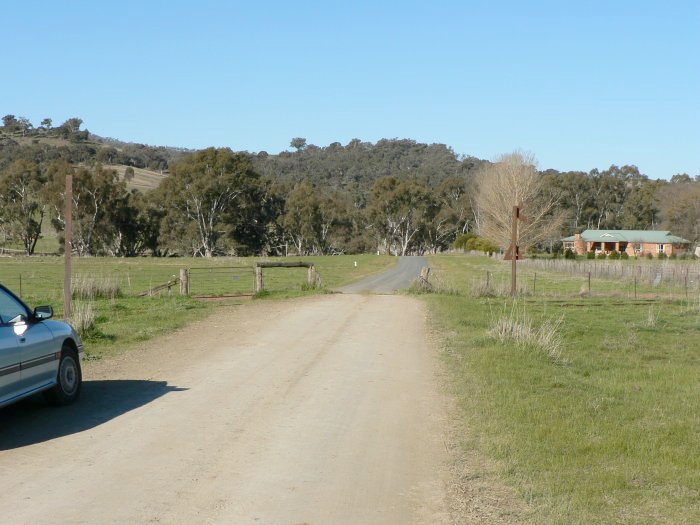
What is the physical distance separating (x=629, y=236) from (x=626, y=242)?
1.01 m

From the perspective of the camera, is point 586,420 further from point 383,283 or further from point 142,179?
point 142,179

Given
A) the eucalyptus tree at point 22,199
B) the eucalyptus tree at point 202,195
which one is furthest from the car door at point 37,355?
the eucalyptus tree at point 22,199

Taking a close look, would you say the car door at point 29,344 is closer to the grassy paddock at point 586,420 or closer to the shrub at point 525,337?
the grassy paddock at point 586,420

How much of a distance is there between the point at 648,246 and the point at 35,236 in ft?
261

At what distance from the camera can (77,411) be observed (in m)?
9.52

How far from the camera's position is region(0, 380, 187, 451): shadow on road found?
8289 millimetres

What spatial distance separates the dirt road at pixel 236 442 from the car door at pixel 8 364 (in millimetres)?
458

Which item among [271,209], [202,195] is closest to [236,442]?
[202,195]

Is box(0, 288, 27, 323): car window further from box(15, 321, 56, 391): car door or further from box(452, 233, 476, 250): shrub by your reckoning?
box(452, 233, 476, 250): shrub

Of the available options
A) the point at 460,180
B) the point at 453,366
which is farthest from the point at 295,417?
the point at 460,180

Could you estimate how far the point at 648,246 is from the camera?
112250 millimetres

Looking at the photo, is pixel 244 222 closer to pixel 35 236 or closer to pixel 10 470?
pixel 35 236

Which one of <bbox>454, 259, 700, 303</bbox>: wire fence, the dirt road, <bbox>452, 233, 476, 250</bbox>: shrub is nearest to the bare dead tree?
<bbox>452, 233, 476, 250</bbox>: shrub

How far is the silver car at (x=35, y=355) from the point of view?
27.0 feet
